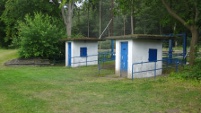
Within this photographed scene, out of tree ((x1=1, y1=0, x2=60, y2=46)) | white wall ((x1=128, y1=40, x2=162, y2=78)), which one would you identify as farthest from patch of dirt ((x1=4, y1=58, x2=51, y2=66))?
white wall ((x1=128, y1=40, x2=162, y2=78))

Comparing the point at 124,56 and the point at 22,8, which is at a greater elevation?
the point at 22,8

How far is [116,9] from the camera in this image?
23.1 metres

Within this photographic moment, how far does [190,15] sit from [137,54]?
614 cm

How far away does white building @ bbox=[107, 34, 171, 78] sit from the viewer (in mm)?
16391

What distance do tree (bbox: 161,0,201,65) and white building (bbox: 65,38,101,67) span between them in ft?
26.5

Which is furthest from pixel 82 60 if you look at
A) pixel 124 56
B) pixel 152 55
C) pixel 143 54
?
pixel 143 54

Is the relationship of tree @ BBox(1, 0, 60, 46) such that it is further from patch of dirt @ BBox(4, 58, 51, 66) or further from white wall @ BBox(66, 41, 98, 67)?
white wall @ BBox(66, 41, 98, 67)

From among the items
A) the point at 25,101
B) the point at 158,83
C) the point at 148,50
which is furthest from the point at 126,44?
the point at 25,101

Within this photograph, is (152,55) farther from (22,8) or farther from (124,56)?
(22,8)

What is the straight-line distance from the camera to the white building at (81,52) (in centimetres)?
2530

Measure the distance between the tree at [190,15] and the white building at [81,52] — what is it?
319 inches

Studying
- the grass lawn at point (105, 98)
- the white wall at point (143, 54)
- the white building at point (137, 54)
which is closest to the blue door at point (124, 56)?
the white building at point (137, 54)

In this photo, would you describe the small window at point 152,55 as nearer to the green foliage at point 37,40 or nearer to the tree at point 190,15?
the tree at point 190,15

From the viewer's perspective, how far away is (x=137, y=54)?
54.4ft
